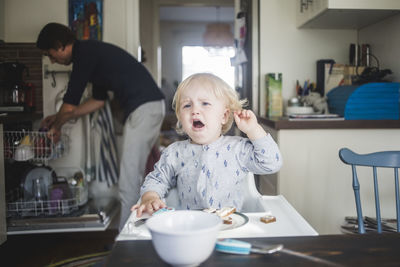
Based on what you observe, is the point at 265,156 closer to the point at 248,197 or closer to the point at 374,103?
the point at 248,197

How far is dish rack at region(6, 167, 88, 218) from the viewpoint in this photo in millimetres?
2430

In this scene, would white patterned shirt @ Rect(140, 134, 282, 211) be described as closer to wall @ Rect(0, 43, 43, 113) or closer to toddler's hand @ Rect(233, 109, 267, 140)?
toddler's hand @ Rect(233, 109, 267, 140)

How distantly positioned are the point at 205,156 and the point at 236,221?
0.43 meters

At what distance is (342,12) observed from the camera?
2143 millimetres

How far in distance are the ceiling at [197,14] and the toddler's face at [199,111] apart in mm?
6915

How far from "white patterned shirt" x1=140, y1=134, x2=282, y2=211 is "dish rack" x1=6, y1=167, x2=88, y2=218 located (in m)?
1.46

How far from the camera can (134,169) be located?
245 centimetres

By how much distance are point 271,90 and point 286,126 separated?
0.62m

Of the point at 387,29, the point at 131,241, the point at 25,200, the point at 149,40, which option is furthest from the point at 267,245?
the point at 149,40

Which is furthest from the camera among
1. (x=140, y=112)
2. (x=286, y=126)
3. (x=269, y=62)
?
(x=269, y=62)

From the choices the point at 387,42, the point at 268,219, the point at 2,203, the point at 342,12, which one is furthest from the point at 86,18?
the point at 268,219

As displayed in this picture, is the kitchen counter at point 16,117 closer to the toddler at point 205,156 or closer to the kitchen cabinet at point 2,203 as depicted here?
the kitchen cabinet at point 2,203

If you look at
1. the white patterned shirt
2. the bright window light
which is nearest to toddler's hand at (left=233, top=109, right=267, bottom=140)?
the white patterned shirt

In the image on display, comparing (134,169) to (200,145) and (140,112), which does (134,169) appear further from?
(200,145)
